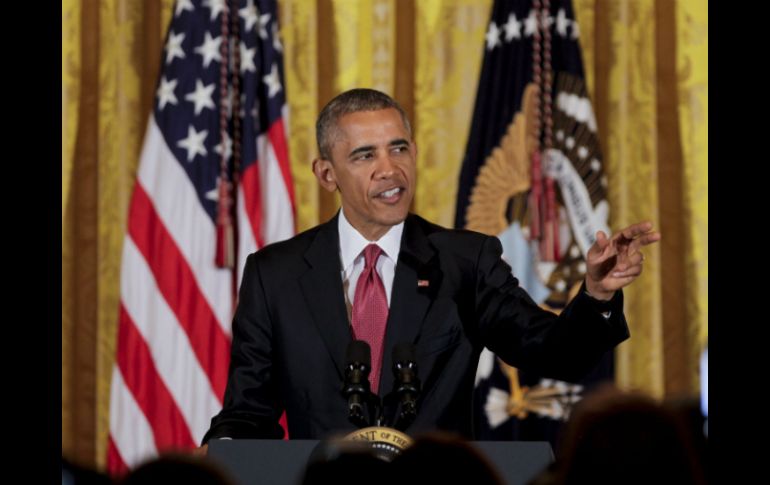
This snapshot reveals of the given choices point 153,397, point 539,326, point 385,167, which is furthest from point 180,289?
point 539,326

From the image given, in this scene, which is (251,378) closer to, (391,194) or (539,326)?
(391,194)

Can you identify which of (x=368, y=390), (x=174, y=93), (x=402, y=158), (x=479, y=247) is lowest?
(x=368, y=390)

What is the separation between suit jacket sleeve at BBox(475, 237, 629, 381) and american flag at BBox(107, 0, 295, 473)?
2154 mm

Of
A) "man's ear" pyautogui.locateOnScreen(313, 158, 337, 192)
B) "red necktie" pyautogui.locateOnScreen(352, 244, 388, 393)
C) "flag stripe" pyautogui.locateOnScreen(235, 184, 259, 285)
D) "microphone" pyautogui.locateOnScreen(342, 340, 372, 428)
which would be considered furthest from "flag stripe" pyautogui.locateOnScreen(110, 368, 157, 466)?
"microphone" pyautogui.locateOnScreen(342, 340, 372, 428)

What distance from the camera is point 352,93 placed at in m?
3.33

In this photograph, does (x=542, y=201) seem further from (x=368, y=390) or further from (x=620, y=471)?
(x=620, y=471)

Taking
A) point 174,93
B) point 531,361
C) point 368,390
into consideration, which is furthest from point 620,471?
point 174,93

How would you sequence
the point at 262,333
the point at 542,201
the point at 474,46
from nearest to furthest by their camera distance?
1. the point at 262,333
2. the point at 542,201
3. the point at 474,46

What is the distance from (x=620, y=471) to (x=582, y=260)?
4.06 metres

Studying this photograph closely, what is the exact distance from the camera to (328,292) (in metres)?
3.21

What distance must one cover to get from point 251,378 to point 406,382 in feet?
2.62

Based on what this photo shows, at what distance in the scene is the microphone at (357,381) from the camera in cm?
239

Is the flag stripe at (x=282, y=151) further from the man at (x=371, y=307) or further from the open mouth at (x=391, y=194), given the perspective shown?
the open mouth at (x=391, y=194)

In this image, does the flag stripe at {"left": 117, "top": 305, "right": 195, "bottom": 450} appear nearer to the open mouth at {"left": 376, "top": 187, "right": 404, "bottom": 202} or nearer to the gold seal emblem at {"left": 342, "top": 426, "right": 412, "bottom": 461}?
the open mouth at {"left": 376, "top": 187, "right": 404, "bottom": 202}
